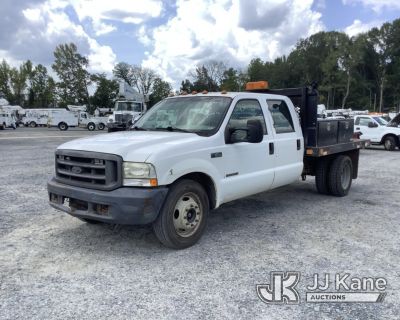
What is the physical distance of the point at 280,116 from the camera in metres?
6.08

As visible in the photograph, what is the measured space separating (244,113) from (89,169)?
227 cm

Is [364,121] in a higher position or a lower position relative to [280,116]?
lower

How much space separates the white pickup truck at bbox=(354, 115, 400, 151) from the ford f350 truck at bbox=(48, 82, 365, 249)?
1329cm

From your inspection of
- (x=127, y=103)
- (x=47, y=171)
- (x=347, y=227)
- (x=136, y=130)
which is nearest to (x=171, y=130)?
(x=136, y=130)

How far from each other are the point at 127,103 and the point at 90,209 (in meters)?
31.1

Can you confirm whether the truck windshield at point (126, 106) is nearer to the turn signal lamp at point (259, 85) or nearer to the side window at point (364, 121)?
the side window at point (364, 121)

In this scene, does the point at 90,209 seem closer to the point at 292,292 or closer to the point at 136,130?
the point at 136,130

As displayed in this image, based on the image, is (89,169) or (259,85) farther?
(259,85)

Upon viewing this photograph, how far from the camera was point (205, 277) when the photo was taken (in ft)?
12.5

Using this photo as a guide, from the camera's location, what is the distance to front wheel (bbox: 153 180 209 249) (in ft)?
13.9

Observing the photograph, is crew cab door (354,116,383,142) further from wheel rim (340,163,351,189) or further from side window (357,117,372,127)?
wheel rim (340,163,351,189)

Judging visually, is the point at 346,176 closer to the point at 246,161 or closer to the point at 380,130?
the point at 246,161

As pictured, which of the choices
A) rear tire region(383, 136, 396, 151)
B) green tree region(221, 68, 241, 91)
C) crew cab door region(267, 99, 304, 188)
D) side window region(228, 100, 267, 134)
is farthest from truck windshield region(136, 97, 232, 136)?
green tree region(221, 68, 241, 91)

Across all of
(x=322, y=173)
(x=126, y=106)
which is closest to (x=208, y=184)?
(x=322, y=173)
